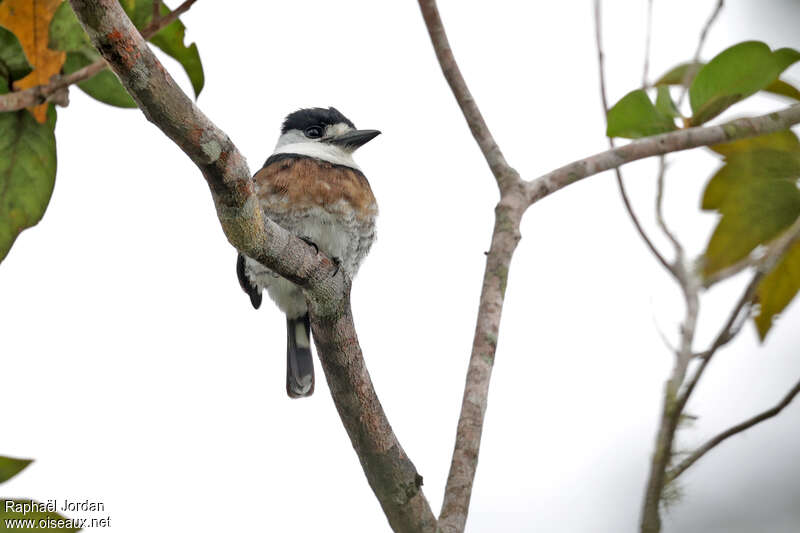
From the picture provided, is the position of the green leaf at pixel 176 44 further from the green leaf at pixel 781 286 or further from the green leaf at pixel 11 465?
the green leaf at pixel 781 286

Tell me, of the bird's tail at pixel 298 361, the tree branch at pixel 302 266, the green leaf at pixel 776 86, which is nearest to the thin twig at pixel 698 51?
the green leaf at pixel 776 86

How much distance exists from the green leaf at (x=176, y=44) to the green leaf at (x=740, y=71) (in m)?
1.15

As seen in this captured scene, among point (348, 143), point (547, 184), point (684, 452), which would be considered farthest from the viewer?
point (348, 143)

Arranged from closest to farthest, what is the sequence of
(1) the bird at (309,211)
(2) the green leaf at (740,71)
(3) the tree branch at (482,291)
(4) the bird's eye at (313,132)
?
1. (3) the tree branch at (482,291)
2. (2) the green leaf at (740,71)
3. (1) the bird at (309,211)
4. (4) the bird's eye at (313,132)

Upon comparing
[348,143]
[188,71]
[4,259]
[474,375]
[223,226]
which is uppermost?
[348,143]

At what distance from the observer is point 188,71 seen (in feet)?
7.10

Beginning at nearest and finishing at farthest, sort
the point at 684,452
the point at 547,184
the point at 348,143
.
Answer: the point at 684,452 → the point at 547,184 → the point at 348,143

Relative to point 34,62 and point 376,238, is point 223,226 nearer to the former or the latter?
point 34,62

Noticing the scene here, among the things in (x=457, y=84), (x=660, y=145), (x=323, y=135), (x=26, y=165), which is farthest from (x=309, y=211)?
(x=660, y=145)

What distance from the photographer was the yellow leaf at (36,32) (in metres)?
2.03

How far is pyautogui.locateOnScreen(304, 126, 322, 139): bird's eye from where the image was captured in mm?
3928

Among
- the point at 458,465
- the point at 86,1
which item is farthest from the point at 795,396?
the point at 86,1

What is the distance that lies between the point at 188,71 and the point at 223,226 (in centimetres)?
51

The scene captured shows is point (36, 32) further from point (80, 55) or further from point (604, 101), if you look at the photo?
point (604, 101)
